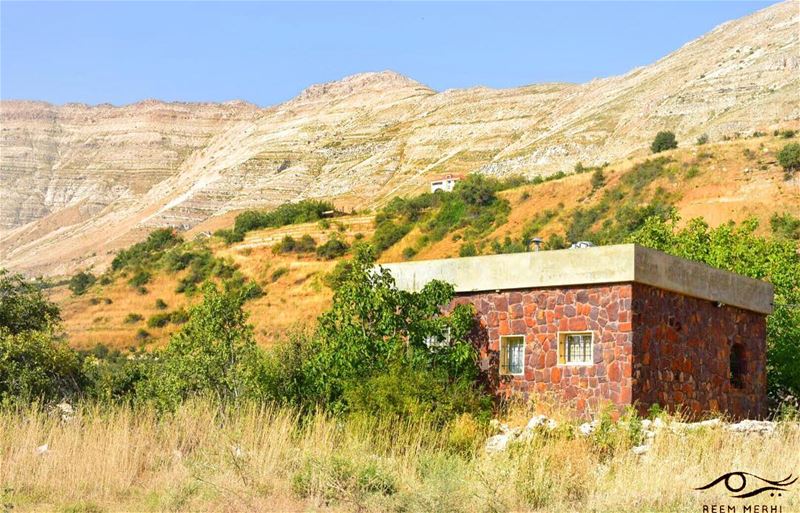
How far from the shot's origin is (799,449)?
45.8 ft

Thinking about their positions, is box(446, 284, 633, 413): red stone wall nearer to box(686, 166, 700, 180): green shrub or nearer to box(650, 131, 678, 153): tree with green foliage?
box(686, 166, 700, 180): green shrub

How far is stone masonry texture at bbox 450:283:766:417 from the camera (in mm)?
16906

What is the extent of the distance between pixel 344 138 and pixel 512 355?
351 ft

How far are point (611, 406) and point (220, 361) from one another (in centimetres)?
684

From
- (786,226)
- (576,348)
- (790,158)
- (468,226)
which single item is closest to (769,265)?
(576,348)

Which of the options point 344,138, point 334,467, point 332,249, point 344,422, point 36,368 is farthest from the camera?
point 344,138

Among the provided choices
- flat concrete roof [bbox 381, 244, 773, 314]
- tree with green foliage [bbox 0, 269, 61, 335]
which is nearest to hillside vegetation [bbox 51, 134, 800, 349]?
tree with green foliage [bbox 0, 269, 61, 335]

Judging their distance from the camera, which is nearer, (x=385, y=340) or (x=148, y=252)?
(x=385, y=340)

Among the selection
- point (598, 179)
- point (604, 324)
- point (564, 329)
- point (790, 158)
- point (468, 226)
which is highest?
point (790, 158)

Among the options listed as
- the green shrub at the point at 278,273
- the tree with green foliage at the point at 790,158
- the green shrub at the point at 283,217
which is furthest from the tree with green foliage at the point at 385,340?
the green shrub at the point at 283,217

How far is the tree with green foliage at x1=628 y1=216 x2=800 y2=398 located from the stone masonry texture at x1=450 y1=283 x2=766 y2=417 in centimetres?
331

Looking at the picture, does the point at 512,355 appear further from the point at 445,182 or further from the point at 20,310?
the point at 445,182

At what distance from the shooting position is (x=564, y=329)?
57.7 feet

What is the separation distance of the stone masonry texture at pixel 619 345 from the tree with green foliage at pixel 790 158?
39.0 m
